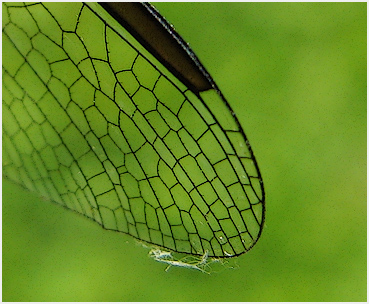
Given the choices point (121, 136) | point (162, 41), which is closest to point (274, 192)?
point (121, 136)

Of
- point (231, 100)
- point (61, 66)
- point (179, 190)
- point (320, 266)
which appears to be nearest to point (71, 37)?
point (61, 66)

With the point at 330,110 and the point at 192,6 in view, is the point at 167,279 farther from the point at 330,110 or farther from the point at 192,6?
the point at 192,6

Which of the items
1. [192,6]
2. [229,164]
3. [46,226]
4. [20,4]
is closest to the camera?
[229,164]

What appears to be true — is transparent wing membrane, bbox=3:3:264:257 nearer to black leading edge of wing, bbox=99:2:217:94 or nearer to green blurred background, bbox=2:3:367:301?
black leading edge of wing, bbox=99:2:217:94

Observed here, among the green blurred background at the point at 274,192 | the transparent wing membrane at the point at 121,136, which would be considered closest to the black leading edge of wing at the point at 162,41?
the transparent wing membrane at the point at 121,136

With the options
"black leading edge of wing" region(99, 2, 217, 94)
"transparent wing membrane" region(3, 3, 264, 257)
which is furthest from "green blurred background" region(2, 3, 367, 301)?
"black leading edge of wing" region(99, 2, 217, 94)

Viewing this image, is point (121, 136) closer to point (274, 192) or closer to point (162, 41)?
point (162, 41)
